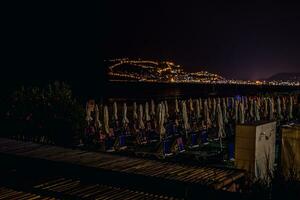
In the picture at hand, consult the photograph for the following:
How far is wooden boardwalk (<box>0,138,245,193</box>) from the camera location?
5.13 m

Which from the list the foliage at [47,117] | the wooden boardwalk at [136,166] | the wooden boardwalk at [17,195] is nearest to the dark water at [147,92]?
the foliage at [47,117]

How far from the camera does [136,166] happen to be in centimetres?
588

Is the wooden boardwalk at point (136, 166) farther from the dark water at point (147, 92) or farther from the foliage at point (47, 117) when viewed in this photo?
the dark water at point (147, 92)

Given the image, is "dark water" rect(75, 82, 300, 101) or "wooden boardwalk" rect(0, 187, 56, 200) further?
"dark water" rect(75, 82, 300, 101)

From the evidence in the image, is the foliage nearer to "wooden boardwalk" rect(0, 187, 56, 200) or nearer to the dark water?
"wooden boardwalk" rect(0, 187, 56, 200)

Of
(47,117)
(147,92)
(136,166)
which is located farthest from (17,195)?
(147,92)

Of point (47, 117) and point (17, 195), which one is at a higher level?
point (47, 117)

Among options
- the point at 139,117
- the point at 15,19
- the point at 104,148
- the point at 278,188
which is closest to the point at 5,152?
the point at 278,188

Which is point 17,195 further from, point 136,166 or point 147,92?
point 147,92

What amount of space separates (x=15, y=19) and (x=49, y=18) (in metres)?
2.70

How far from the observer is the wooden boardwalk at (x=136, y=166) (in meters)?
5.13

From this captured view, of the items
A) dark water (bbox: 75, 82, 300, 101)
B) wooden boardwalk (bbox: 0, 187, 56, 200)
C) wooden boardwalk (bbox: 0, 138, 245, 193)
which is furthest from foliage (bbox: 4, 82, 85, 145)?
dark water (bbox: 75, 82, 300, 101)

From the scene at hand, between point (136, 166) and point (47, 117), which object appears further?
point (47, 117)

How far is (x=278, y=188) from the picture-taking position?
4516mm
